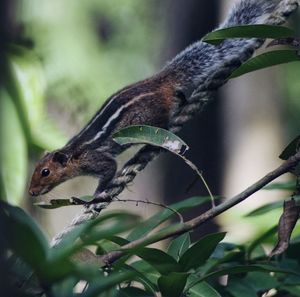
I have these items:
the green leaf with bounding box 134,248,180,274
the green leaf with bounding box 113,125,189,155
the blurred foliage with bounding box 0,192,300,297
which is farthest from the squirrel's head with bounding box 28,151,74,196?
the green leaf with bounding box 134,248,180,274

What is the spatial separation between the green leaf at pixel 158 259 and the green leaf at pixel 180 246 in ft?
0.65

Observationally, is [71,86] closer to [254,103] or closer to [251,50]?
[254,103]

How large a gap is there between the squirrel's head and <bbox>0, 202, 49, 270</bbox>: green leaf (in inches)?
115

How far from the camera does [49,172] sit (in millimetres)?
3953

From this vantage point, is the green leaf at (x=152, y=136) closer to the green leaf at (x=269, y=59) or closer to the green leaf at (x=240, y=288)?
the green leaf at (x=269, y=59)

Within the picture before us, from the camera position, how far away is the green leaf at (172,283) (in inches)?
57.7

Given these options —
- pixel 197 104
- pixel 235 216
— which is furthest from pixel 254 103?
pixel 197 104

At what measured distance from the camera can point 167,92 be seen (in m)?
3.75

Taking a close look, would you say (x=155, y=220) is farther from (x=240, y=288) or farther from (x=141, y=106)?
(x=141, y=106)

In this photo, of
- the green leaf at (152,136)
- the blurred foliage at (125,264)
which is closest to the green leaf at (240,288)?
the blurred foliage at (125,264)

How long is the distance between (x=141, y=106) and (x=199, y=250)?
2223 millimetres

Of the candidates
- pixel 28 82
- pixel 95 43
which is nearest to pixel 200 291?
pixel 28 82

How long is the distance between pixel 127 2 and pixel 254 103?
468 centimetres

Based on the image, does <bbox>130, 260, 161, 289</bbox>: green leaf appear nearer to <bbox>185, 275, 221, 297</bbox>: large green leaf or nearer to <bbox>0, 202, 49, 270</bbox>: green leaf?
<bbox>185, 275, 221, 297</bbox>: large green leaf
